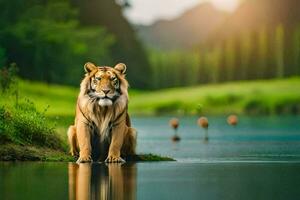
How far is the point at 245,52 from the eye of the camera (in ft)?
396

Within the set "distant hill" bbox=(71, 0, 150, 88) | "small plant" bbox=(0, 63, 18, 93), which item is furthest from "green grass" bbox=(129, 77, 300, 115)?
"small plant" bbox=(0, 63, 18, 93)

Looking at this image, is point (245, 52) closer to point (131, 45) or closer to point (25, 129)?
point (131, 45)

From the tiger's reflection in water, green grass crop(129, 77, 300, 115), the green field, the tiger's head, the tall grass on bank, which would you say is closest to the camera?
the tiger's reflection in water

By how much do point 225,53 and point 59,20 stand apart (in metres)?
48.9

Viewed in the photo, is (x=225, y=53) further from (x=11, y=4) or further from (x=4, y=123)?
(x=4, y=123)

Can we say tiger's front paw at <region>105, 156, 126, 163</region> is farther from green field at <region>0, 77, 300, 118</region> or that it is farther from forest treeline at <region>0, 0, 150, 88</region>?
green field at <region>0, 77, 300, 118</region>

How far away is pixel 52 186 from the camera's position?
57.2 feet

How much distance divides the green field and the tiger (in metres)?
64.3

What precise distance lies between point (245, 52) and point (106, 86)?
99954 millimetres

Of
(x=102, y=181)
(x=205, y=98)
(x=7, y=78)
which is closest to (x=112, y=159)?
(x=102, y=181)

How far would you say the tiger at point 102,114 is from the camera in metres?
21.4

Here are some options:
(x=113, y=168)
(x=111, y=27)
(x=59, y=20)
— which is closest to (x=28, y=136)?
(x=113, y=168)

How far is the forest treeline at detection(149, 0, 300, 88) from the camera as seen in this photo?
396 ft

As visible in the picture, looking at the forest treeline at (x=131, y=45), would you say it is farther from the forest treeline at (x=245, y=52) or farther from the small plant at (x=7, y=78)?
the small plant at (x=7, y=78)
